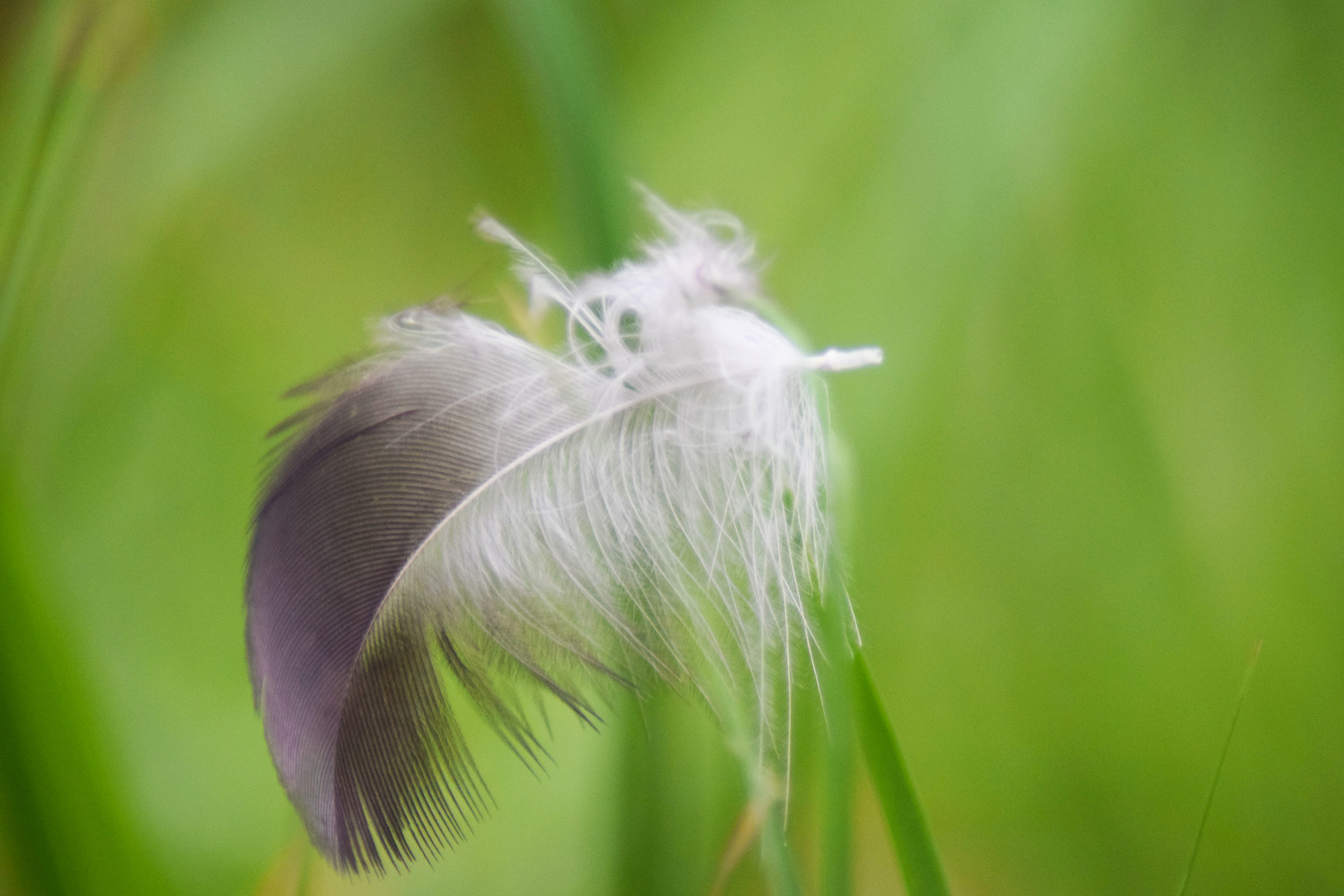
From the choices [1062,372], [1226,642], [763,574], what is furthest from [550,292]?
[1226,642]

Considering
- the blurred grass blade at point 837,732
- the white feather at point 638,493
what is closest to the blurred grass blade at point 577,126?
the white feather at point 638,493

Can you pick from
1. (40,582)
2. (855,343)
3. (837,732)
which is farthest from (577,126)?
(40,582)

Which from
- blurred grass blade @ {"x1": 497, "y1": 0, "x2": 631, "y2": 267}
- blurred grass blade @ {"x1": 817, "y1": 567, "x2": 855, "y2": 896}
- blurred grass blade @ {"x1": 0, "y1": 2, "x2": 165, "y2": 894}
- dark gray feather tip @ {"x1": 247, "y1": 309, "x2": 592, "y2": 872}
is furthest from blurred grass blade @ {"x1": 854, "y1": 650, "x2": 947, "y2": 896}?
blurred grass blade @ {"x1": 0, "y1": 2, "x2": 165, "y2": 894}

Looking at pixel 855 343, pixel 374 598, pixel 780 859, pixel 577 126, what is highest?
pixel 577 126

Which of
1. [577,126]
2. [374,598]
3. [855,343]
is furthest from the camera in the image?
[855,343]

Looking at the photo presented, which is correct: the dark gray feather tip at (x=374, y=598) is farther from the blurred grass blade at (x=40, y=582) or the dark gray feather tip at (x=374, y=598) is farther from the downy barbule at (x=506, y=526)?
the blurred grass blade at (x=40, y=582)

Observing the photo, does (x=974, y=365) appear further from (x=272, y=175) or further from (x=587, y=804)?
(x=272, y=175)

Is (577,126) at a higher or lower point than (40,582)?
higher

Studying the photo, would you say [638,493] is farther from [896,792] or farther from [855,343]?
[855,343]
